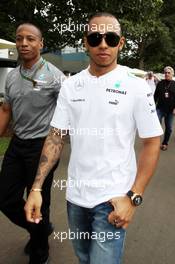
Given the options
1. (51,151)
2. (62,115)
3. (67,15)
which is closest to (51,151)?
(51,151)

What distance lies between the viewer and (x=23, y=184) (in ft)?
12.4

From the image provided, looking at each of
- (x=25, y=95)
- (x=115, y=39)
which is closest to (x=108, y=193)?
(x=115, y=39)

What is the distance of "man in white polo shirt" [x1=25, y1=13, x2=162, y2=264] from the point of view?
2396 mm

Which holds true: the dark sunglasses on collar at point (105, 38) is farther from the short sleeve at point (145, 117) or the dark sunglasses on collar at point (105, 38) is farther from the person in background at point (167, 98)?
the person in background at point (167, 98)

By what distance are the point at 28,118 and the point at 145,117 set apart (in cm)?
145

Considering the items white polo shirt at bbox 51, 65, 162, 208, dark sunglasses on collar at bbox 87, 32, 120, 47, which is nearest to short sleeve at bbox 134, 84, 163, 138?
white polo shirt at bbox 51, 65, 162, 208

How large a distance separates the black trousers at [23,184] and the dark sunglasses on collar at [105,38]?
1348 millimetres

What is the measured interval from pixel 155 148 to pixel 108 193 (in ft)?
1.14

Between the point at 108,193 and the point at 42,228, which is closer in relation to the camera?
the point at 108,193

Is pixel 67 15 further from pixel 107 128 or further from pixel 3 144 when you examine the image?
pixel 107 128

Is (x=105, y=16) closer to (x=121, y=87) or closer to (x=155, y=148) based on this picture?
(x=121, y=87)

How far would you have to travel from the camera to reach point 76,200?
2572mm

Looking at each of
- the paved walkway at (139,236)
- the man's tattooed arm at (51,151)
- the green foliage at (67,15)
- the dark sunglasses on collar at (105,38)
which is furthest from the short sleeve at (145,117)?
the green foliage at (67,15)

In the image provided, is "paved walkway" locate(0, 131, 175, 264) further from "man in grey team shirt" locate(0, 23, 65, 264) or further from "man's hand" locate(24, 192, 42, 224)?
"man's hand" locate(24, 192, 42, 224)
